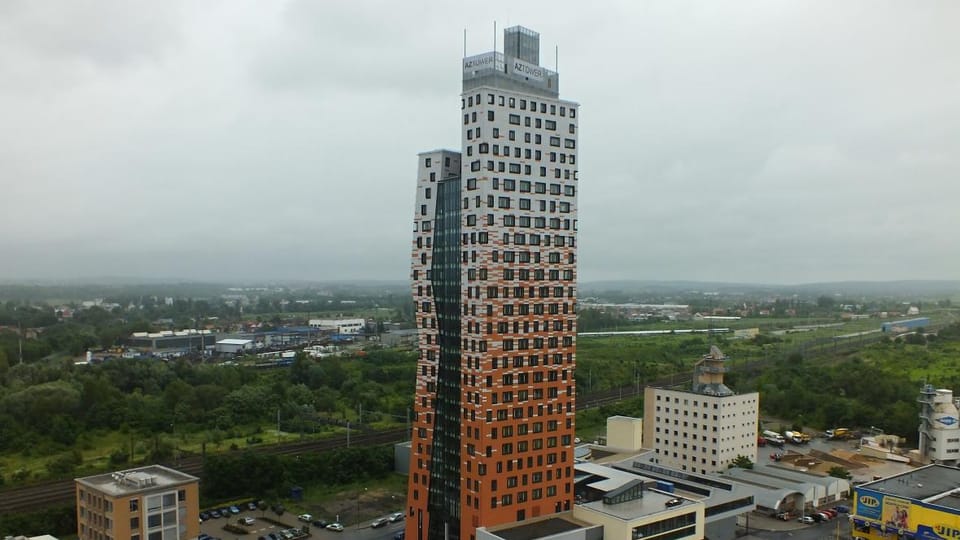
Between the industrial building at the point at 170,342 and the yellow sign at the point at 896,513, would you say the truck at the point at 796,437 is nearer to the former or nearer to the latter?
the yellow sign at the point at 896,513

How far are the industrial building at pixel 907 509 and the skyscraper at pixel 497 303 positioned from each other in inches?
719

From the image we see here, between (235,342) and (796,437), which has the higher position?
(235,342)

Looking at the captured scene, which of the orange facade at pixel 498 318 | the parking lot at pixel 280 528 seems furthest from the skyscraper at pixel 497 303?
the parking lot at pixel 280 528

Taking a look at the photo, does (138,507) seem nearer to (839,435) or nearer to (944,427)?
(944,427)

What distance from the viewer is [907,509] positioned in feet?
141

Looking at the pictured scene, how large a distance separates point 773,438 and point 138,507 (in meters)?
64.3

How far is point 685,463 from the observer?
65000 mm

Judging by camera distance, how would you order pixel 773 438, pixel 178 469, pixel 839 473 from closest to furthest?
pixel 839 473 → pixel 178 469 → pixel 773 438

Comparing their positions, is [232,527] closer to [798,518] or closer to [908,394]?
[798,518]

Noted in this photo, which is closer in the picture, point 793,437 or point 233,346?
point 793,437

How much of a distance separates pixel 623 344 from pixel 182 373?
9282 centimetres

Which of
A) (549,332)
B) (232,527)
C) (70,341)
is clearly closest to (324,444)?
(232,527)

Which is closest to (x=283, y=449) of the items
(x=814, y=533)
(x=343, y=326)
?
(x=814, y=533)

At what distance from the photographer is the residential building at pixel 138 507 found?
1556 inches
